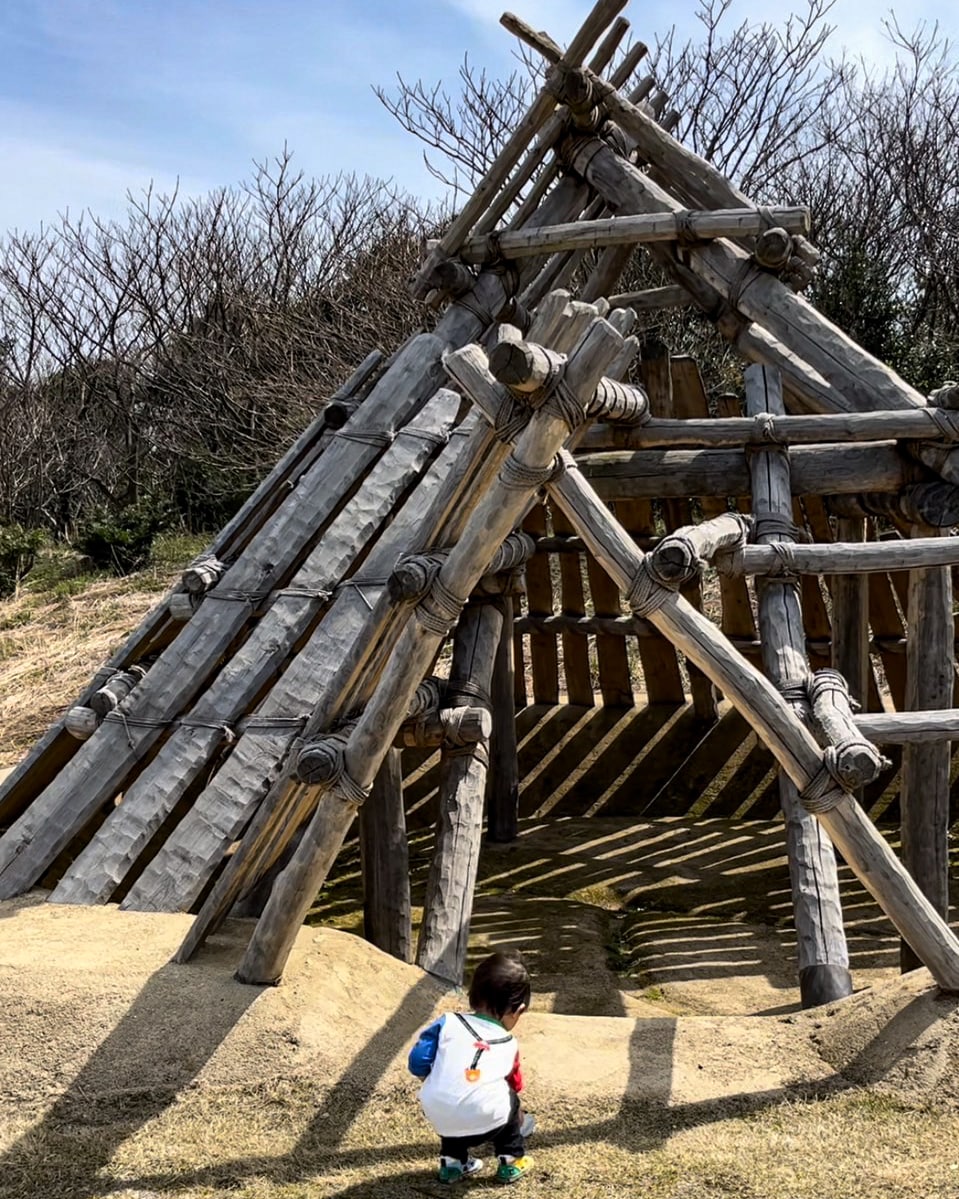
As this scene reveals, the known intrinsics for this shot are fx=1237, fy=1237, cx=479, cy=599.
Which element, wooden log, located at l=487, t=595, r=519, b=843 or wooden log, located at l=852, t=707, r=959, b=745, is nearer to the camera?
wooden log, located at l=852, t=707, r=959, b=745

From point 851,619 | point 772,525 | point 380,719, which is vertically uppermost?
point 772,525

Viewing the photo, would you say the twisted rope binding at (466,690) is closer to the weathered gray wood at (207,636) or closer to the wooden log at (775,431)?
the weathered gray wood at (207,636)

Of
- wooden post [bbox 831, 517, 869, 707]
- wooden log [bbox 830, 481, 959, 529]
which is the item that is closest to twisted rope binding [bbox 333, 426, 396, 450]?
wooden log [bbox 830, 481, 959, 529]

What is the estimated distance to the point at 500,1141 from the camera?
2.79m

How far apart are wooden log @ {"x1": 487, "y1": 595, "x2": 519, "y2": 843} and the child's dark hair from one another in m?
3.69

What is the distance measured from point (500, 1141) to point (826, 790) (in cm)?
118

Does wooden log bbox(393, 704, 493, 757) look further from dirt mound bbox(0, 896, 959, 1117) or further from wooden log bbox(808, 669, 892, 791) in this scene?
wooden log bbox(808, 669, 892, 791)

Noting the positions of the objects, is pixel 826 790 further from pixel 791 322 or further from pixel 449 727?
pixel 791 322

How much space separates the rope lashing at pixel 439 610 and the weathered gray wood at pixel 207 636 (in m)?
1.79

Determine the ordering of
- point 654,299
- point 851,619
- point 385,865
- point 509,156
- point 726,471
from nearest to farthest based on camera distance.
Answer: point 385,865, point 726,471, point 509,156, point 851,619, point 654,299

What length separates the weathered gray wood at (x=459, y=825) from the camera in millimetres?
3791

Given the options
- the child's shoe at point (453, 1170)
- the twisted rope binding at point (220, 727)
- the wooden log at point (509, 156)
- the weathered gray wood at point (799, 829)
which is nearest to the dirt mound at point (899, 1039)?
the weathered gray wood at point (799, 829)

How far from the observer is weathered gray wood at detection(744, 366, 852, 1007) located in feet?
12.2

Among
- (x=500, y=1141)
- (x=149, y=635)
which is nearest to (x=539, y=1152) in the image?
(x=500, y=1141)
